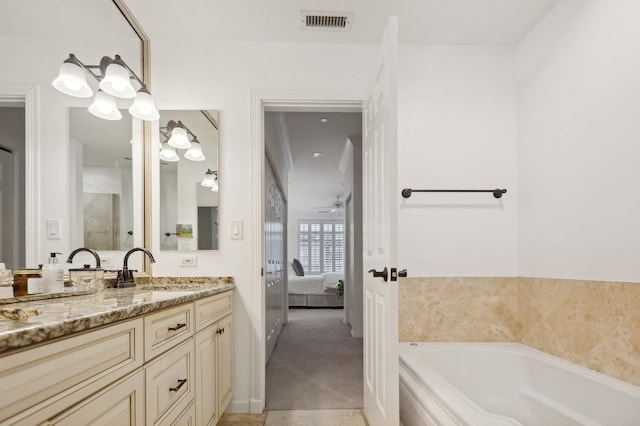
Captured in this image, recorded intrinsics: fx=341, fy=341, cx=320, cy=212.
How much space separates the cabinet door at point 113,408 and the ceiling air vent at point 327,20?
2010 millimetres

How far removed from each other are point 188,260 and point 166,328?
982mm

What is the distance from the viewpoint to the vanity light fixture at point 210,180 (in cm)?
225

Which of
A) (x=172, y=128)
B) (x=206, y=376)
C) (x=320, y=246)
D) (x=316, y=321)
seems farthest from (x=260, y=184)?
(x=320, y=246)

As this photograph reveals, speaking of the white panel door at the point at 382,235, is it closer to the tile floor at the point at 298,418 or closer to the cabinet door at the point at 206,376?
the tile floor at the point at 298,418

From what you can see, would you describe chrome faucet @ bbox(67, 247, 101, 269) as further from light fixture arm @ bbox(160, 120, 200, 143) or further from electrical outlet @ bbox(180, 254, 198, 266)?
light fixture arm @ bbox(160, 120, 200, 143)

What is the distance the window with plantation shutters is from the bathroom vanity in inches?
384

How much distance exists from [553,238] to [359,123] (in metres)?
2.56

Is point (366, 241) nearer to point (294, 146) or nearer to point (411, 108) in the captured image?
point (411, 108)

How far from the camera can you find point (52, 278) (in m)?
1.35

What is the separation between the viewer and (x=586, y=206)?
5.64ft

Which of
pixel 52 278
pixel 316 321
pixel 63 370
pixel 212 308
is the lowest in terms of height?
pixel 316 321

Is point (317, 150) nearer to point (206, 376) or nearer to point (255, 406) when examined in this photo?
point (255, 406)

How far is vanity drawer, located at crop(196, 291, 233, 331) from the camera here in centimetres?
164

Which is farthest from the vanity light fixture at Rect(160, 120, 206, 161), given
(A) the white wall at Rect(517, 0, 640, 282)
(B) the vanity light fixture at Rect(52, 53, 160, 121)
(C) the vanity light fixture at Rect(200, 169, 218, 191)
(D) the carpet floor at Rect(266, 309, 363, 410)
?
(A) the white wall at Rect(517, 0, 640, 282)
